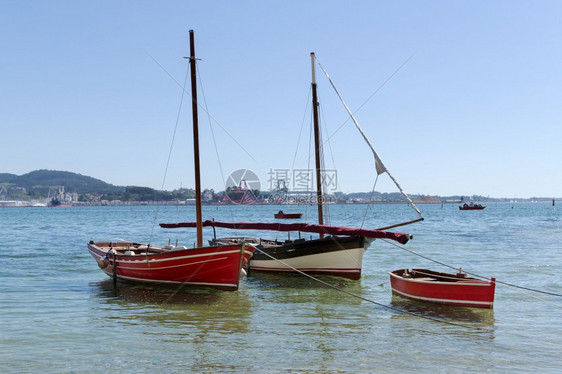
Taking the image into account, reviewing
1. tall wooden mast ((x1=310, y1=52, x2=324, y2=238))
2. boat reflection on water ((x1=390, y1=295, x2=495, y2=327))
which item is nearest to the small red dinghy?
boat reflection on water ((x1=390, y1=295, x2=495, y2=327))

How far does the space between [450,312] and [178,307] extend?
9.68 m

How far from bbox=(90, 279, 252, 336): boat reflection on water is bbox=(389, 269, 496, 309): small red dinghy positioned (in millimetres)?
5979

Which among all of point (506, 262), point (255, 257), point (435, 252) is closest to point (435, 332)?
point (255, 257)

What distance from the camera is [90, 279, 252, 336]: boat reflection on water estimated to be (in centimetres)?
1666

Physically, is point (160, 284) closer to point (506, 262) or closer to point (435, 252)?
point (506, 262)

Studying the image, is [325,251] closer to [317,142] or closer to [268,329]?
[317,142]

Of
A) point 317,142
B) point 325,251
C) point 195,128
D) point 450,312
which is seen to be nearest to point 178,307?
point 195,128

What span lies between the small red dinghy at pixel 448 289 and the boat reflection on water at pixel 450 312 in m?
0.19

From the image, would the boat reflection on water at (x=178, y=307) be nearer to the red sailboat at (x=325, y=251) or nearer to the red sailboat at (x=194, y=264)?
the red sailboat at (x=194, y=264)

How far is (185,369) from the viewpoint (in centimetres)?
1219

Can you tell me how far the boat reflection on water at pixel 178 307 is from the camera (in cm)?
1666

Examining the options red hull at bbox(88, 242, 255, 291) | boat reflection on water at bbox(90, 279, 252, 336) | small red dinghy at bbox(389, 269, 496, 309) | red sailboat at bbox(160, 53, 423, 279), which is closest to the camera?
boat reflection on water at bbox(90, 279, 252, 336)

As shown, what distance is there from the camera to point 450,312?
59.5 ft

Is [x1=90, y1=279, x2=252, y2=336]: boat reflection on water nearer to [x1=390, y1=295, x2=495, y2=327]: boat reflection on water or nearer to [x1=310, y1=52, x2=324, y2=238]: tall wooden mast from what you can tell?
[x1=390, y1=295, x2=495, y2=327]: boat reflection on water
